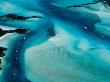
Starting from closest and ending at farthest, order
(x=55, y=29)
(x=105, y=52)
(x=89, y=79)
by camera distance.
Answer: (x=89, y=79) → (x=105, y=52) → (x=55, y=29)

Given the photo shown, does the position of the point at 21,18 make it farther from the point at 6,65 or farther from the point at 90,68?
the point at 90,68

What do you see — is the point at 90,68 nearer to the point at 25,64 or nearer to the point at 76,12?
the point at 25,64

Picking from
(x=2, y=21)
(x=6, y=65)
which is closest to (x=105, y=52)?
(x=6, y=65)

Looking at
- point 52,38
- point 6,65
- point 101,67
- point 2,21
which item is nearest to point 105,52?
point 101,67

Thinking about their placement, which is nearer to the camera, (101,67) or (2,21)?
(101,67)

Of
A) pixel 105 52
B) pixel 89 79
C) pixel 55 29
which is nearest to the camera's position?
pixel 89 79

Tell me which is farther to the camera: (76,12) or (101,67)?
(76,12)

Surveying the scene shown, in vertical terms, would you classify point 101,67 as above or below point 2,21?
below

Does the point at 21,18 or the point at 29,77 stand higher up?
the point at 21,18
